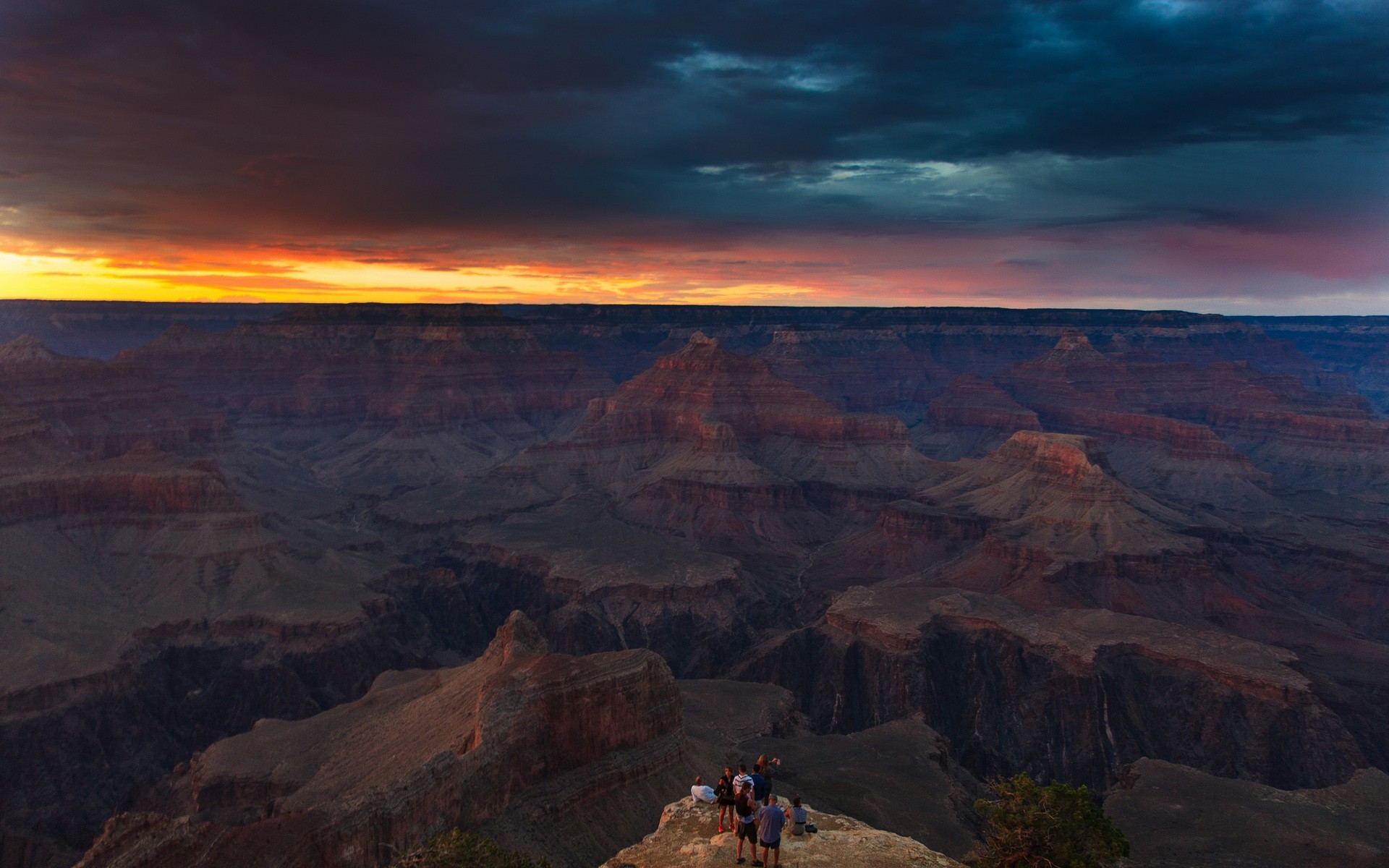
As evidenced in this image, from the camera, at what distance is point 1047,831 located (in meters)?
36.8

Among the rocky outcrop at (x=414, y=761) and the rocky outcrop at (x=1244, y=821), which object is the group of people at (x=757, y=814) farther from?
the rocky outcrop at (x=1244, y=821)

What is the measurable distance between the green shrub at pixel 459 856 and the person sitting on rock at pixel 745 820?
28.2 feet

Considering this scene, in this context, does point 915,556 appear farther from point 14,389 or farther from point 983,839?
point 14,389

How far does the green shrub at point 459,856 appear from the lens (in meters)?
32.6

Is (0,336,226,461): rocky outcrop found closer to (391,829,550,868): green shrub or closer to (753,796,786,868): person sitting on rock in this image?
(391,829,550,868): green shrub

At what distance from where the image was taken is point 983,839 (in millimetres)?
56969

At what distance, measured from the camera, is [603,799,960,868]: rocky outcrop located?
31.4 m

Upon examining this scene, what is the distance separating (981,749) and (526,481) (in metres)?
103

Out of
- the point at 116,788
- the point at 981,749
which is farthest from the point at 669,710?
the point at 116,788

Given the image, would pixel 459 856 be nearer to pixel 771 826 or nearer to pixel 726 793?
pixel 726 793

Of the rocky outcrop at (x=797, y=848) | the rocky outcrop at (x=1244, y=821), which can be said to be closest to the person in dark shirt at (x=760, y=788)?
the rocky outcrop at (x=797, y=848)

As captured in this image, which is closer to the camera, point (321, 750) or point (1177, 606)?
point (321, 750)

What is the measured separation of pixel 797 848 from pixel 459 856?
11820 mm

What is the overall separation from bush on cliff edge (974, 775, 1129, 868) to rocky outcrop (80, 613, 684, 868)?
66.9 feet
